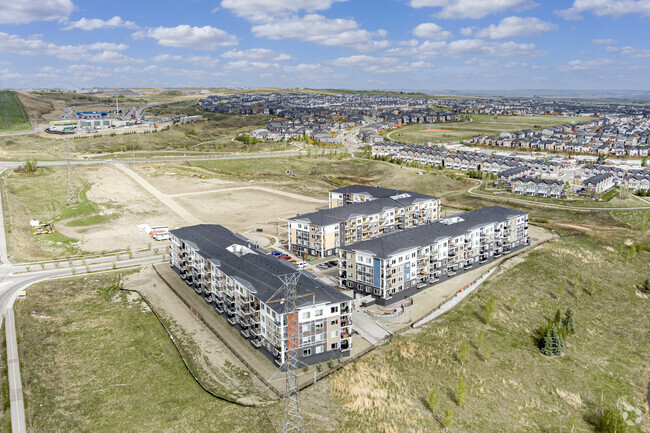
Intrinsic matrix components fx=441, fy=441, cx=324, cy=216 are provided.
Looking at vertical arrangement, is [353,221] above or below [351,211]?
below

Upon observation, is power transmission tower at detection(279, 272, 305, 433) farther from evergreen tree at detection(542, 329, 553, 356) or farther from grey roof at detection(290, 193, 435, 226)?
evergreen tree at detection(542, 329, 553, 356)

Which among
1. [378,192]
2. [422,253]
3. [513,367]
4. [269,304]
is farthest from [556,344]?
[378,192]

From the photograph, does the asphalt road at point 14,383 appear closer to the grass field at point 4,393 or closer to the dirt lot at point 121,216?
the grass field at point 4,393

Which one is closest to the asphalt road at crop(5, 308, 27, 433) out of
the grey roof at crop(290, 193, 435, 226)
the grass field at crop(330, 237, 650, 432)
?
the grass field at crop(330, 237, 650, 432)

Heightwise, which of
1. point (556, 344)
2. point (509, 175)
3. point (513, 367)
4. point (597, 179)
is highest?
point (509, 175)

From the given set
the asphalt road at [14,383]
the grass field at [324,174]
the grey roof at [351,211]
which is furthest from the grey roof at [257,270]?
the grass field at [324,174]

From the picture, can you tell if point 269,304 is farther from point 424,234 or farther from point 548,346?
point 548,346

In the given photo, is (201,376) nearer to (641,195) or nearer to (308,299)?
(308,299)
